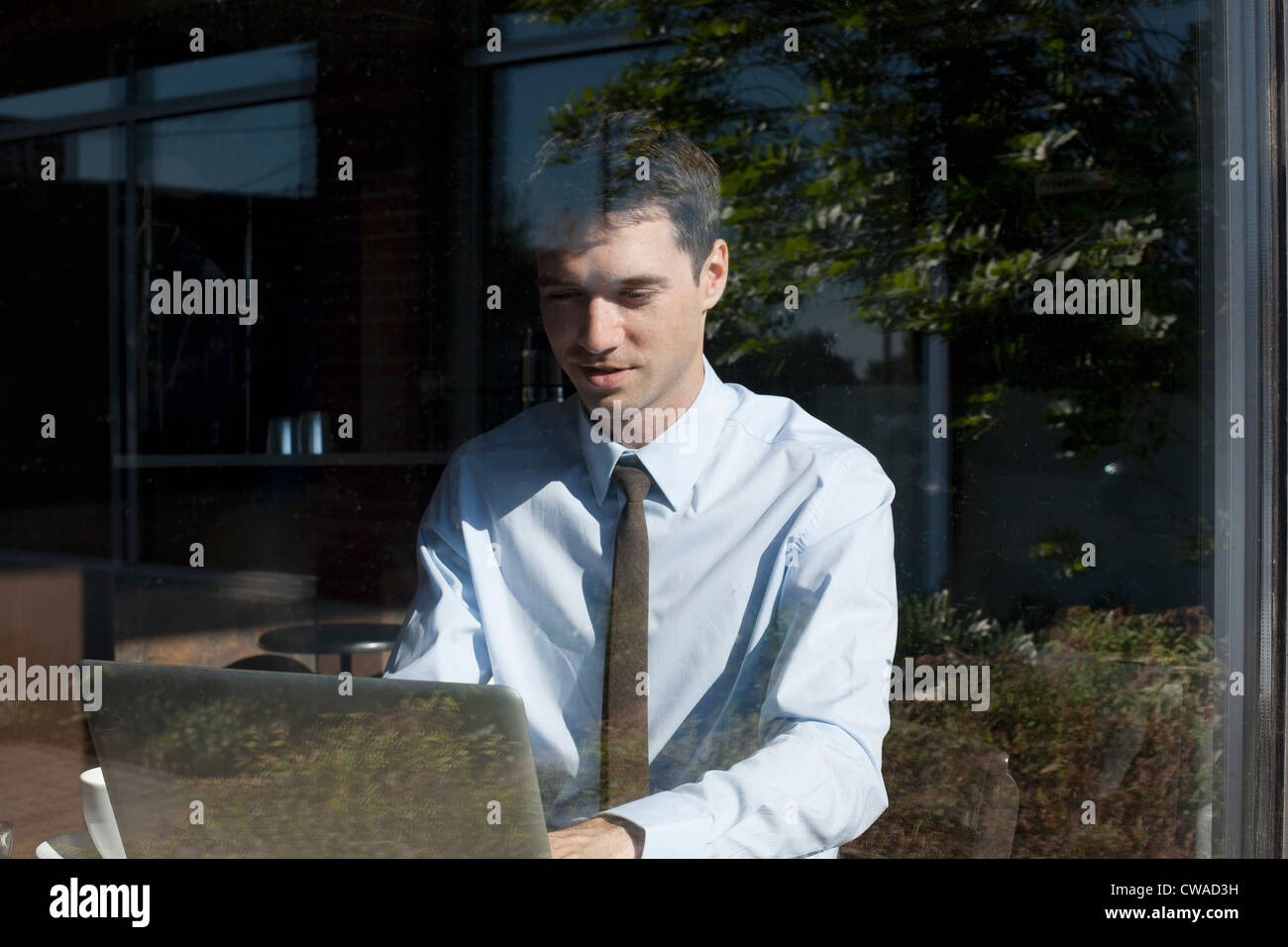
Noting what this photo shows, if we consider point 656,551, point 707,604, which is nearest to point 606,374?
point 656,551

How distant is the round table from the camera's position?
7.89ft

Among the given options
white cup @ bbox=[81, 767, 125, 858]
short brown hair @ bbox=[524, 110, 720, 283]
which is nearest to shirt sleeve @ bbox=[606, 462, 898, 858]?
short brown hair @ bbox=[524, 110, 720, 283]

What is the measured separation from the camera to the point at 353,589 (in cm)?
246

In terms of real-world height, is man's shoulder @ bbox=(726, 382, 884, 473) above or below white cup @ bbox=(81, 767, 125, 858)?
above

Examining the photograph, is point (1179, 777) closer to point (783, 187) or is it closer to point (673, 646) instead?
point (673, 646)

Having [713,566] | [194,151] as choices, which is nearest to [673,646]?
[713,566]

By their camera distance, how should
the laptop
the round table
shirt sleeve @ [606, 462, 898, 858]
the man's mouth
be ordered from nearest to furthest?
1. the laptop
2. shirt sleeve @ [606, 462, 898, 858]
3. the man's mouth
4. the round table

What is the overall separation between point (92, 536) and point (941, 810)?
251 centimetres

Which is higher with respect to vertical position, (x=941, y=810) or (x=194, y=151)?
(x=194, y=151)

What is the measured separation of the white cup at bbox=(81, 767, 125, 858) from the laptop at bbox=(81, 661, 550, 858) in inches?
2.4

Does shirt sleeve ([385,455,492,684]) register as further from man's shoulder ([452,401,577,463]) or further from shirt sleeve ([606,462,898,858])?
shirt sleeve ([606,462,898,858])

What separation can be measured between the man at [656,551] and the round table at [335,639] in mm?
167

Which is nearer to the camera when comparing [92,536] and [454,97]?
[454,97]
